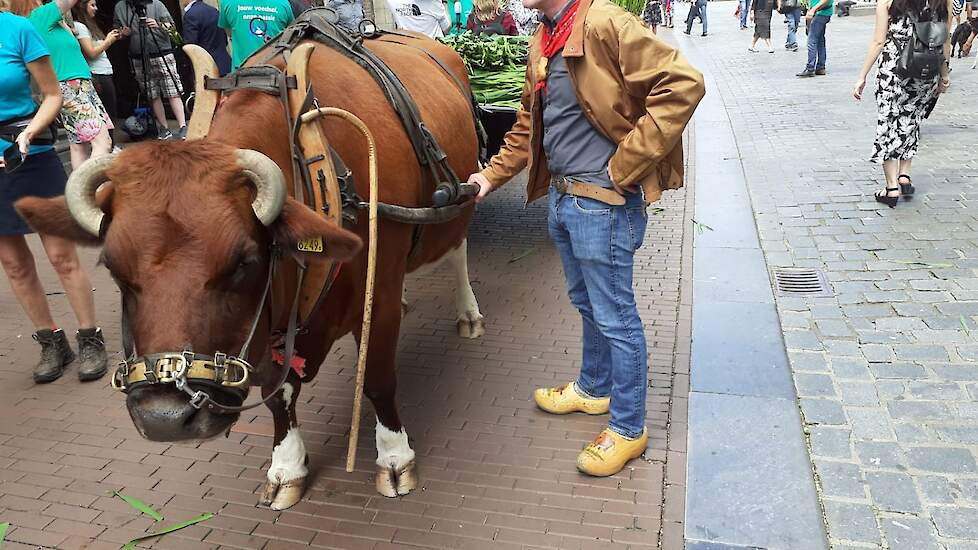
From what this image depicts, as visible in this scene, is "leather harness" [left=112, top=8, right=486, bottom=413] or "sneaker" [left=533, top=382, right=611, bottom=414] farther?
"sneaker" [left=533, top=382, right=611, bottom=414]

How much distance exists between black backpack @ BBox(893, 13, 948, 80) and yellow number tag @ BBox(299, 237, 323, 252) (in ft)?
19.2

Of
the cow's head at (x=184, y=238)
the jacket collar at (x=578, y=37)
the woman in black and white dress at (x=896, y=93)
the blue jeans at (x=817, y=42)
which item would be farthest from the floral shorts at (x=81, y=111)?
the blue jeans at (x=817, y=42)

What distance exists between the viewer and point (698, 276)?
17.9 feet

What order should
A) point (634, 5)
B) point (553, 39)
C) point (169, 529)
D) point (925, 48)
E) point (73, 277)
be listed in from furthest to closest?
point (634, 5)
point (925, 48)
point (73, 277)
point (169, 529)
point (553, 39)

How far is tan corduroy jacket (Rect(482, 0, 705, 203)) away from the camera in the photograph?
2.66 metres

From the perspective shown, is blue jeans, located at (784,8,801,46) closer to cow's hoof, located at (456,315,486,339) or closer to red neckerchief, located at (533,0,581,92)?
cow's hoof, located at (456,315,486,339)

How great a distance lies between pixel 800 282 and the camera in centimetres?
521

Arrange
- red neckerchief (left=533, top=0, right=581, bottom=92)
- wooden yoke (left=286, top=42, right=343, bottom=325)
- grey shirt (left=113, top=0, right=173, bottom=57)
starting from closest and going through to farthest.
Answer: wooden yoke (left=286, top=42, right=343, bottom=325)
red neckerchief (left=533, top=0, right=581, bottom=92)
grey shirt (left=113, top=0, right=173, bottom=57)

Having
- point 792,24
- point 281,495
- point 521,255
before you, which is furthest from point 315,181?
point 792,24

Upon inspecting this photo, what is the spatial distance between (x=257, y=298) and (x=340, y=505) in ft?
4.80

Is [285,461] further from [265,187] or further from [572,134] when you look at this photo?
[572,134]

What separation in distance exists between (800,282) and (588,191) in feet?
9.46

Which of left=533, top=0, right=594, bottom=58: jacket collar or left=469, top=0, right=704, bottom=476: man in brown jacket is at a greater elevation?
left=533, top=0, right=594, bottom=58: jacket collar

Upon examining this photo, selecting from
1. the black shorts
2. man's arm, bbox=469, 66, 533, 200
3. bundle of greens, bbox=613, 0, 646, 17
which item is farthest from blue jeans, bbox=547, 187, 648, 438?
bundle of greens, bbox=613, 0, 646, 17
